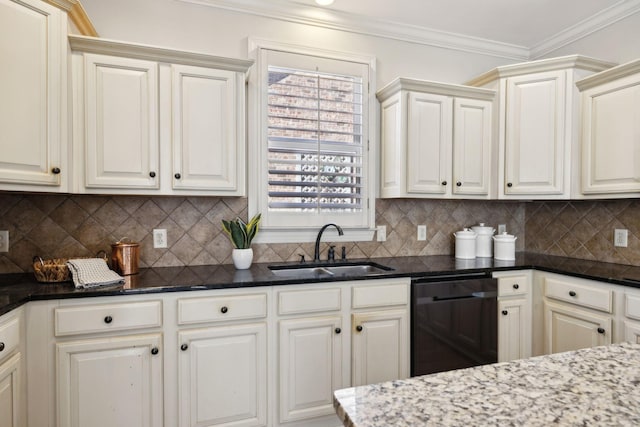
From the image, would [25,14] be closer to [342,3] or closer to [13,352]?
[13,352]

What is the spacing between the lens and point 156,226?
7.97 feet

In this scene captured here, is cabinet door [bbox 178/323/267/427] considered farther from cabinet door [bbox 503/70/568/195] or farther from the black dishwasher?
cabinet door [bbox 503/70/568/195]

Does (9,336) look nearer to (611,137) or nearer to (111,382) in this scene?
(111,382)

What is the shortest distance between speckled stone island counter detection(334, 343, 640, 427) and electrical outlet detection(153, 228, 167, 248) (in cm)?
197

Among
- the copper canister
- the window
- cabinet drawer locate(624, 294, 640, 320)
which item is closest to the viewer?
cabinet drawer locate(624, 294, 640, 320)

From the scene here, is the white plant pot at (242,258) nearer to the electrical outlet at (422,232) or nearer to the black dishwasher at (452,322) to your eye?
the black dishwasher at (452,322)

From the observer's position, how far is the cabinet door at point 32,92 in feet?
5.50

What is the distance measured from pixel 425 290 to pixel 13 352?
203 centimetres

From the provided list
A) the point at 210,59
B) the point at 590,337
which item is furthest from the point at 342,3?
the point at 590,337

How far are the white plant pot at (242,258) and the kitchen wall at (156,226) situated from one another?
24cm

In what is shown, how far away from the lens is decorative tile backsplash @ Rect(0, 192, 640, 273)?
221 centimetres

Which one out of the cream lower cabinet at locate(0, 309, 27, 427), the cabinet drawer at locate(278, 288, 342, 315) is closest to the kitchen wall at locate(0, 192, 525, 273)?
the cabinet drawer at locate(278, 288, 342, 315)

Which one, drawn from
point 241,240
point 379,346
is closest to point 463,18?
point 241,240

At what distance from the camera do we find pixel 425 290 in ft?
7.47
